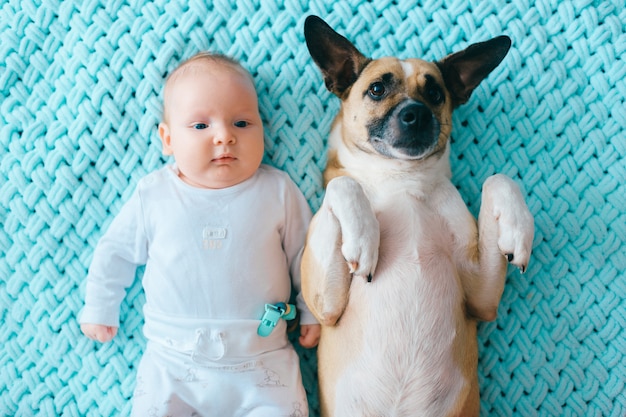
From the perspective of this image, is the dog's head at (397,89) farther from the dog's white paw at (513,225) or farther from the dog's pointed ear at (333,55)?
the dog's white paw at (513,225)

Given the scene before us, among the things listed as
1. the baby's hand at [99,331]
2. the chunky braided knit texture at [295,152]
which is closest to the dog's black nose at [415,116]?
the chunky braided knit texture at [295,152]

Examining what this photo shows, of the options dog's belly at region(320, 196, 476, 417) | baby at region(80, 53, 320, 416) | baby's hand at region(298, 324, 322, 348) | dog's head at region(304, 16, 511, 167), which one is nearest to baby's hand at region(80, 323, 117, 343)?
baby at region(80, 53, 320, 416)

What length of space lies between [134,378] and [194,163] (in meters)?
0.75

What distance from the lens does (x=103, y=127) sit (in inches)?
77.6

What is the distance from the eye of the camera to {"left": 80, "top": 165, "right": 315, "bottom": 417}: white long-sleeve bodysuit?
5.82 feet

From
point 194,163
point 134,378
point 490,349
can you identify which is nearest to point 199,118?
point 194,163

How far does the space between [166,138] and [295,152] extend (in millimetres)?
422

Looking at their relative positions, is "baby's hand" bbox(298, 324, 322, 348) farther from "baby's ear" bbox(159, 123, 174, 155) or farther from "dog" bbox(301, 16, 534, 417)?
"baby's ear" bbox(159, 123, 174, 155)

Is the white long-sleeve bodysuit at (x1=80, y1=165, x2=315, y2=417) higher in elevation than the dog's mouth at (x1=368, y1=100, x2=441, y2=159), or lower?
lower

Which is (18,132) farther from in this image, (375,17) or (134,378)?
(375,17)

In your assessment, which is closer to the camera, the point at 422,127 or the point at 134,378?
the point at 422,127

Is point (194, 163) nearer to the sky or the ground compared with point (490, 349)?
nearer to the sky

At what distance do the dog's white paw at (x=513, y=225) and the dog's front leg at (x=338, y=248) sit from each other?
0.34m

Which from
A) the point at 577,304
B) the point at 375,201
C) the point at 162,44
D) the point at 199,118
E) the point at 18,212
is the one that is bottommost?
the point at 577,304
